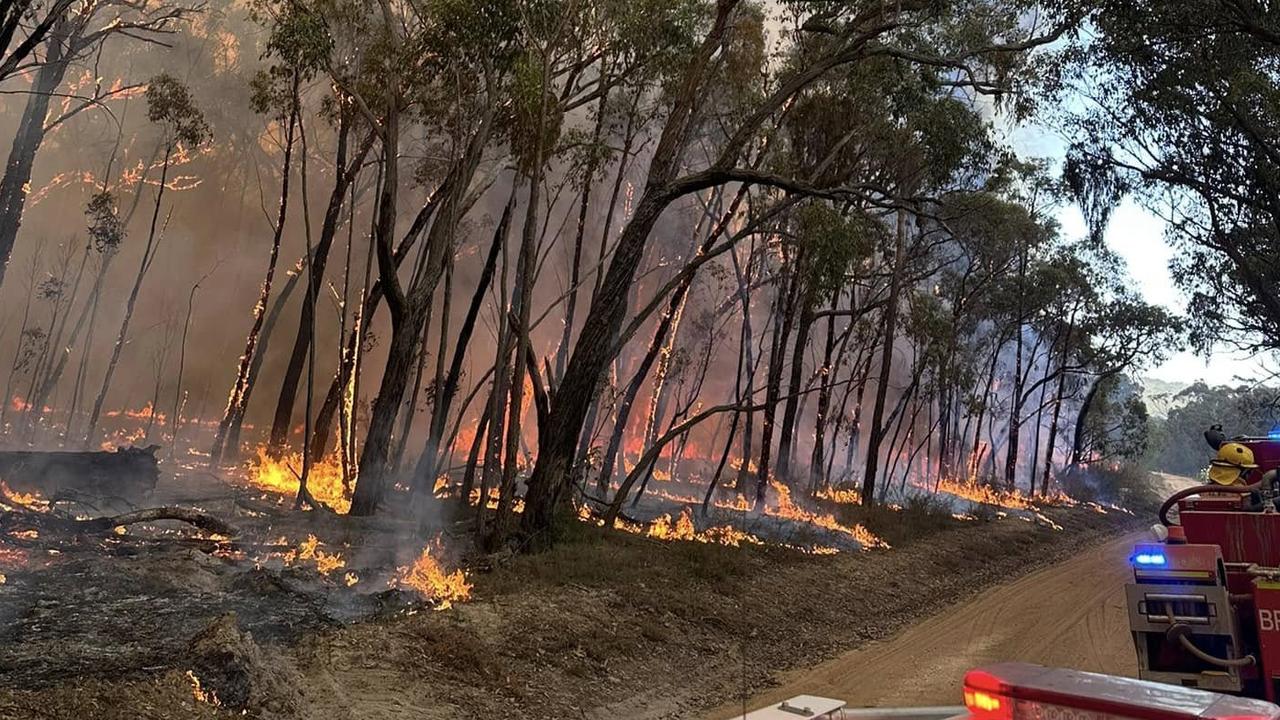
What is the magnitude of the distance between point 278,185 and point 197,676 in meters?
40.7

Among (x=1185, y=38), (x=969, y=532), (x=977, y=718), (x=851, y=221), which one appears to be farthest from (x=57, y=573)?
(x=969, y=532)

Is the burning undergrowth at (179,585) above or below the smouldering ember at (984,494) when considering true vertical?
below

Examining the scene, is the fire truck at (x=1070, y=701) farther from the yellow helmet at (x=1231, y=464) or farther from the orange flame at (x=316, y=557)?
the orange flame at (x=316, y=557)

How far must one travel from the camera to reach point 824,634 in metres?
10.1

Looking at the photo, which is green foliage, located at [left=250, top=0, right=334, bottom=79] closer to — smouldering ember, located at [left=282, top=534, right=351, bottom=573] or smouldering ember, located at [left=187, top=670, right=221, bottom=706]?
smouldering ember, located at [left=282, top=534, right=351, bottom=573]

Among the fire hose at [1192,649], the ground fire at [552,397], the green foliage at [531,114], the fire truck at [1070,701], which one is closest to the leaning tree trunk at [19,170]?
the ground fire at [552,397]

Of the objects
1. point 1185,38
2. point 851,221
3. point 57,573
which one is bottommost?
point 57,573

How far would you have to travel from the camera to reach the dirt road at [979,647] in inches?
307

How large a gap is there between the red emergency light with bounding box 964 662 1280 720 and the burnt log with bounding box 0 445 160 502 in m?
12.7

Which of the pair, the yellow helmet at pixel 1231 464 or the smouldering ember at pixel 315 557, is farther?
the smouldering ember at pixel 315 557

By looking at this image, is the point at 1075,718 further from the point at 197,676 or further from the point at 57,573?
the point at 57,573

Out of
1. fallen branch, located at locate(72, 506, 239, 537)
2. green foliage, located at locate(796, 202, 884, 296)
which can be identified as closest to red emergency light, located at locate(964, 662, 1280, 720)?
fallen branch, located at locate(72, 506, 239, 537)

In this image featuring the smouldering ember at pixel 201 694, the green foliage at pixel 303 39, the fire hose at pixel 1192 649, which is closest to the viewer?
the fire hose at pixel 1192 649

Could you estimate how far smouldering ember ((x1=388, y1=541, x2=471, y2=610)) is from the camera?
8.11 metres
